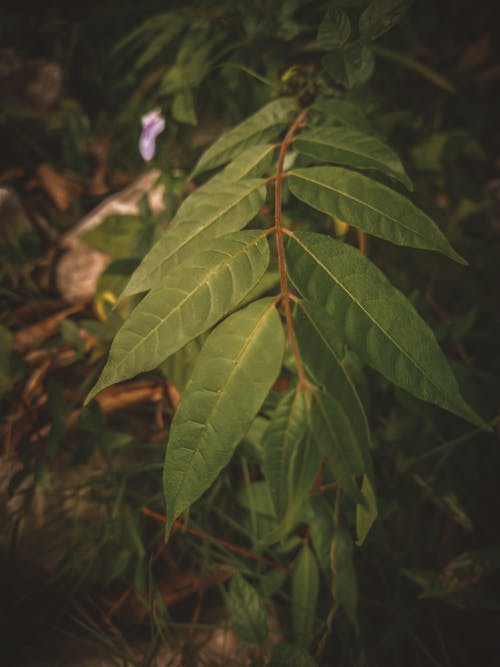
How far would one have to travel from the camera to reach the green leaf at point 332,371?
0.54 meters

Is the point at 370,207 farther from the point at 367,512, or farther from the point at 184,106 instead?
the point at 184,106

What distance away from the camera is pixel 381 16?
2.32 ft

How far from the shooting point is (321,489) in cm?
93

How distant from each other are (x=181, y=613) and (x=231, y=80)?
59.1 inches

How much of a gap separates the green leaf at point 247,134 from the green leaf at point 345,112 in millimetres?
64

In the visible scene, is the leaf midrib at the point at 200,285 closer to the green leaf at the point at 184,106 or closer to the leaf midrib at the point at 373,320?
the leaf midrib at the point at 373,320

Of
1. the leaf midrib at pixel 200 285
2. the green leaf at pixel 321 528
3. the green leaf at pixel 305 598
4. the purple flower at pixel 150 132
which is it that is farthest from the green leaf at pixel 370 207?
the purple flower at pixel 150 132

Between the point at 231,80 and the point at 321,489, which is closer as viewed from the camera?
the point at 321,489

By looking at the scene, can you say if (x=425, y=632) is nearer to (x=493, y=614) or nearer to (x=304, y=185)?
(x=493, y=614)

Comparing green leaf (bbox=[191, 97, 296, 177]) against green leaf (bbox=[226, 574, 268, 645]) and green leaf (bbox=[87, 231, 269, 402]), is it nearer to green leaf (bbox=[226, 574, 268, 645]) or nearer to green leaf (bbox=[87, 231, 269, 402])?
green leaf (bbox=[87, 231, 269, 402])

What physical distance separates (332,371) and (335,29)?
0.71 m

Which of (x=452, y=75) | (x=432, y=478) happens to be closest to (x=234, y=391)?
(x=432, y=478)

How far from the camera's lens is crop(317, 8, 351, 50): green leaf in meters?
0.79

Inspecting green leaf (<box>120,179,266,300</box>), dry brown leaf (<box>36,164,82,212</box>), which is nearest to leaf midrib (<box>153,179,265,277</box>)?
green leaf (<box>120,179,266,300</box>)
